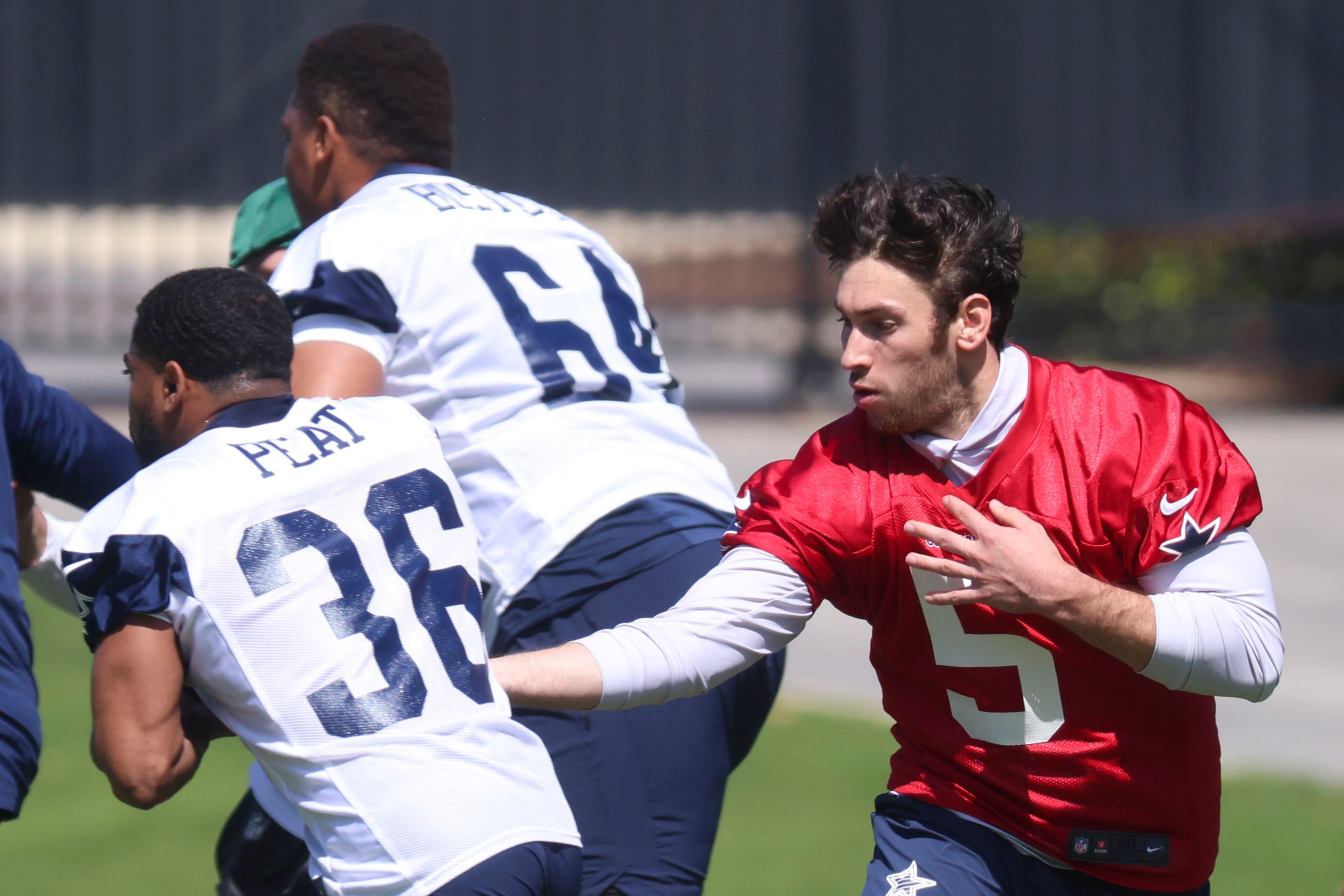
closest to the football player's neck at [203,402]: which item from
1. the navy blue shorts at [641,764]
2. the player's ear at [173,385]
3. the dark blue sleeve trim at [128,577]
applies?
the player's ear at [173,385]

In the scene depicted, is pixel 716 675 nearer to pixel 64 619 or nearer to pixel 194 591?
pixel 194 591

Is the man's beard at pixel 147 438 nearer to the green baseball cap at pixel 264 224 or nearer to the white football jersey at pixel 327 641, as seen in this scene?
the white football jersey at pixel 327 641

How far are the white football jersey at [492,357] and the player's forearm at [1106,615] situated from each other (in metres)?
1.04

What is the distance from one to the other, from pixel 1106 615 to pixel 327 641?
3.98ft

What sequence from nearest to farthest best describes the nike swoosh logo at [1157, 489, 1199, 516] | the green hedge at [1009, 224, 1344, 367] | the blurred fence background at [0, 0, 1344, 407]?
the nike swoosh logo at [1157, 489, 1199, 516], the blurred fence background at [0, 0, 1344, 407], the green hedge at [1009, 224, 1344, 367]

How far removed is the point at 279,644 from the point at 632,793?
0.90 m

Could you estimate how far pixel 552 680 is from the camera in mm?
2691

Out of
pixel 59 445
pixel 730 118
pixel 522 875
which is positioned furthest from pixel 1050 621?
pixel 730 118

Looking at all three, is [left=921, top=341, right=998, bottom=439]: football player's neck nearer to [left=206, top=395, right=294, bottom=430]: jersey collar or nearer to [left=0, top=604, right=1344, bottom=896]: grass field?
[left=206, top=395, right=294, bottom=430]: jersey collar

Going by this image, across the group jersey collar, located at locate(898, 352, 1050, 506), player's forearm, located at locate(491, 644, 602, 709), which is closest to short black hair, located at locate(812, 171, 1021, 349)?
jersey collar, located at locate(898, 352, 1050, 506)

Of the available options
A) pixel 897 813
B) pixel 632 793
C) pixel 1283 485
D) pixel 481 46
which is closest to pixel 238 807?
pixel 632 793

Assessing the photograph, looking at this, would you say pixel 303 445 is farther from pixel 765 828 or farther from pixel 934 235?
pixel 765 828

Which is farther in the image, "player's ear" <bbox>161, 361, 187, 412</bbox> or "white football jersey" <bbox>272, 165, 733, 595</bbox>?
"white football jersey" <bbox>272, 165, 733, 595</bbox>

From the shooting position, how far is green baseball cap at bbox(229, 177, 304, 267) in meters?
4.21
